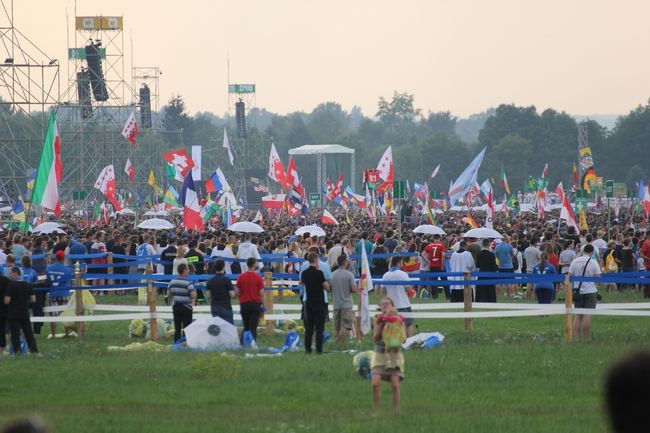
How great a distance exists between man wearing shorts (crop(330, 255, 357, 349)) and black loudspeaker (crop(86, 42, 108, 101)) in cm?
6203

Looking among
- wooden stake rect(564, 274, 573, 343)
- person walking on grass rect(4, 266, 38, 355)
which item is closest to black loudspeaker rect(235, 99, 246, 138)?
wooden stake rect(564, 274, 573, 343)

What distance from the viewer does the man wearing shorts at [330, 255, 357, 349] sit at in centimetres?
1836

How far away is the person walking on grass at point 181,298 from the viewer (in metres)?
19.6

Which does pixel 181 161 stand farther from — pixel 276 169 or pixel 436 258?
pixel 436 258

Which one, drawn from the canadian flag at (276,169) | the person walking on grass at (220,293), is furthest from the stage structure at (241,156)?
the person walking on grass at (220,293)

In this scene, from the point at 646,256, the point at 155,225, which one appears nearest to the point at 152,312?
the point at 646,256

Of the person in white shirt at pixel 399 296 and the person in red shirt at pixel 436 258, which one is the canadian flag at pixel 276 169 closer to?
the person in red shirt at pixel 436 258

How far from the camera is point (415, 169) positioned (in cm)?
16950

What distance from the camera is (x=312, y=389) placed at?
46.7 ft

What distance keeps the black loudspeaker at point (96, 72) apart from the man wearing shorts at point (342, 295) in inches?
2442

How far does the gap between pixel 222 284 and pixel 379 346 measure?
722cm

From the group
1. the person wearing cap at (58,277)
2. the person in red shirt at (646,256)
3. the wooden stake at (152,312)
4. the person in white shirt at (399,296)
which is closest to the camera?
the person in white shirt at (399,296)

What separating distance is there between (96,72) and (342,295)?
6371 cm

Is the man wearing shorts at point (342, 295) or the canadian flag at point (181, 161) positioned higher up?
the canadian flag at point (181, 161)
